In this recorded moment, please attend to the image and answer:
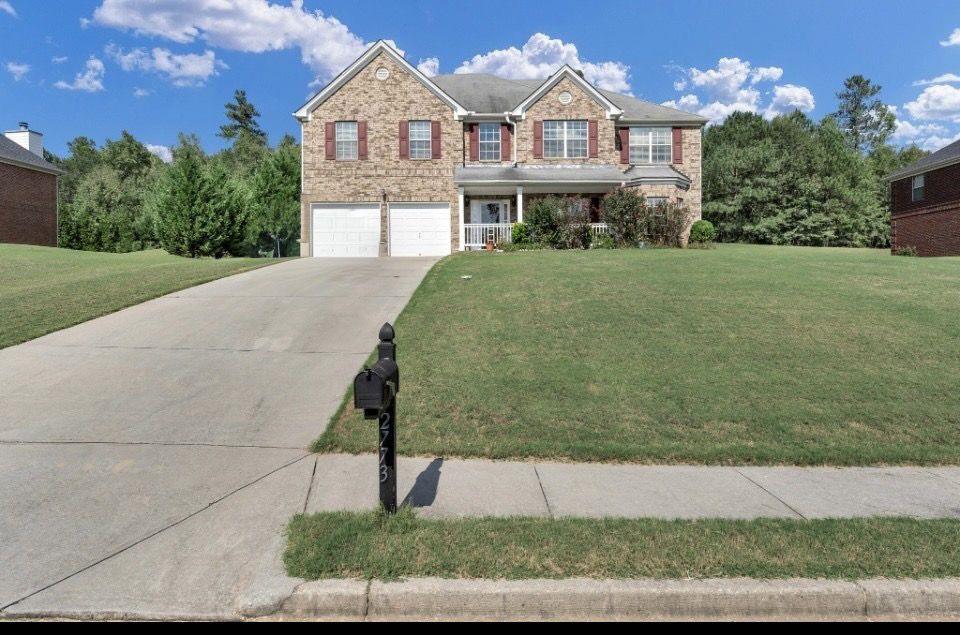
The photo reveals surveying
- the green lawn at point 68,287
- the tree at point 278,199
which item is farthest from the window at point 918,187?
the tree at point 278,199

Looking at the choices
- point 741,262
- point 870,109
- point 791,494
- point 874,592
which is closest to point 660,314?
point 791,494

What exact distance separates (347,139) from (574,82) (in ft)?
33.5

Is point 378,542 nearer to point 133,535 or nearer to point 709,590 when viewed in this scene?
point 133,535

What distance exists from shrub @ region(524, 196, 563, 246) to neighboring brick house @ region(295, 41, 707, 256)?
2.72 m

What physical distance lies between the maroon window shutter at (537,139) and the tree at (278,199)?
16.1m

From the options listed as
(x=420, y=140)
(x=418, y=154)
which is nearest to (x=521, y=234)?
(x=418, y=154)

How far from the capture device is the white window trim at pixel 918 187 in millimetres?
24688

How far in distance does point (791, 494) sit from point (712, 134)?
169ft

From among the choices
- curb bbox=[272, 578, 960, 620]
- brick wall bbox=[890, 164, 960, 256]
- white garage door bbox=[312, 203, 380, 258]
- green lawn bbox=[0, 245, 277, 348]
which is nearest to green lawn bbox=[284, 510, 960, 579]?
curb bbox=[272, 578, 960, 620]

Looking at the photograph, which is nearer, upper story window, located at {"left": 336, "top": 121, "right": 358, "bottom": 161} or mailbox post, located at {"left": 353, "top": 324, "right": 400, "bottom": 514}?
mailbox post, located at {"left": 353, "top": 324, "right": 400, "bottom": 514}

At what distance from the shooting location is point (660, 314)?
9336 millimetres

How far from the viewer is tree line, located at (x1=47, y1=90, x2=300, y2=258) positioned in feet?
77.7

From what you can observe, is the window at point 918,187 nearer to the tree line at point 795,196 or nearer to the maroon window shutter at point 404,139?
the tree line at point 795,196

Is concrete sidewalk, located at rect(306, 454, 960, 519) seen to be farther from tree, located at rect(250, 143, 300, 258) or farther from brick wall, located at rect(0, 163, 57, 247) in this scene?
brick wall, located at rect(0, 163, 57, 247)
